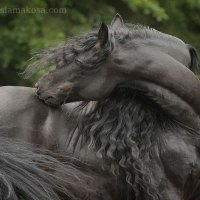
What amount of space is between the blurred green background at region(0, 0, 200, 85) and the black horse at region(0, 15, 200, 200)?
2753 millimetres

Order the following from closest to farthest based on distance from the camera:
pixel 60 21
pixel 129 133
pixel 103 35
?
pixel 103 35, pixel 129 133, pixel 60 21

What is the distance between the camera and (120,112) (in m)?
2.59

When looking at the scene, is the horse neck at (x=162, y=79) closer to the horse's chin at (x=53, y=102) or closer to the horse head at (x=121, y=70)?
the horse head at (x=121, y=70)

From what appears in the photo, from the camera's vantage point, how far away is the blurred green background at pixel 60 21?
5590 mm

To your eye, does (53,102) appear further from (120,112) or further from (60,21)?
(60,21)

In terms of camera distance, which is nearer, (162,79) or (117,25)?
(162,79)

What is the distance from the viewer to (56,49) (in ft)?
8.63

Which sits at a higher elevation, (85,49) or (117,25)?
(117,25)

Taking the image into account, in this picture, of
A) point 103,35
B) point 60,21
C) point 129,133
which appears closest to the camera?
point 103,35

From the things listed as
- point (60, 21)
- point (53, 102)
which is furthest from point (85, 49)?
point (60, 21)

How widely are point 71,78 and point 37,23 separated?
326cm

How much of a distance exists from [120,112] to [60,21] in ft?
10.9

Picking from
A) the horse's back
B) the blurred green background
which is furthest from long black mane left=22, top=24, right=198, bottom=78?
the blurred green background

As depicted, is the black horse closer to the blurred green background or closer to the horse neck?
the horse neck
